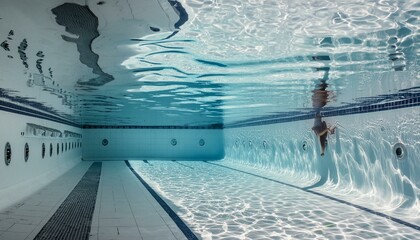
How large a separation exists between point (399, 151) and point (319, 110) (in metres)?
3.32

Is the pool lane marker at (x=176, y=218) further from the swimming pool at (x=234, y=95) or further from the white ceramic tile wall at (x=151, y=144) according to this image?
the white ceramic tile wall at (x=151, y=144)

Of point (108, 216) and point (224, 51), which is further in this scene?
point (108, 216)

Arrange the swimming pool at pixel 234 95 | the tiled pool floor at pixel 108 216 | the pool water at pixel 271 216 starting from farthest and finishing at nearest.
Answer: the pool water at pixel 271 216 → the tiled pool floor at pixel 108 216 → the swimming pool at pixel 234 95

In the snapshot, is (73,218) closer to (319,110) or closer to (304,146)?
(319,110)

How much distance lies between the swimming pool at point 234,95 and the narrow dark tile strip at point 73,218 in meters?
0.11

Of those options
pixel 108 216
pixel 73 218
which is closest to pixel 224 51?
pixel 108 216

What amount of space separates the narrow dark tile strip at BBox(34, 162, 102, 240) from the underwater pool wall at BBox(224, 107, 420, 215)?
5971mm

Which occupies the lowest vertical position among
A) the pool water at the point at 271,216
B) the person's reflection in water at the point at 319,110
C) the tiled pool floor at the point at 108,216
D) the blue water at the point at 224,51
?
the pool water at the point at 271,216

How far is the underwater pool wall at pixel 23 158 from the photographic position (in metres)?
7.79

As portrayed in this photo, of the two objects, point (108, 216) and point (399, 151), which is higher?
point (399, 151)

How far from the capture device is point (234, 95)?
8.64m

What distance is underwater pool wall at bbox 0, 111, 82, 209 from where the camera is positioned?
25.6 feet

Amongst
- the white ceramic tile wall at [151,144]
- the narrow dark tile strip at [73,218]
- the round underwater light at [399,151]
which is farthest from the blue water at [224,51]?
the white ceramic tile wall at [151,144]

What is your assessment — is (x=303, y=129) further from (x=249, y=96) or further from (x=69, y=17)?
(x=69, y=17)
